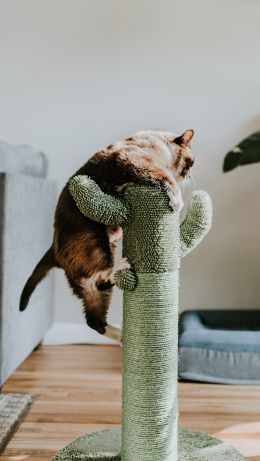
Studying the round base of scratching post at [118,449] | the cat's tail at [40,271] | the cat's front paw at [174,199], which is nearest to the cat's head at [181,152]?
the cat's front paw at [174,199]

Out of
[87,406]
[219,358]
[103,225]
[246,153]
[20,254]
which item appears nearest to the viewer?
[103,225]

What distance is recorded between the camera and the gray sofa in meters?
1.59

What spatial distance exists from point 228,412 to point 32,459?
2.05ft

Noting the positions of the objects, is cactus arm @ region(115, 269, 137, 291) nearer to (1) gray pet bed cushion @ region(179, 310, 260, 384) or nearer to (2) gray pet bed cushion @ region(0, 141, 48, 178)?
(2) gray pet bed cushion @ region(0, 141, 48, 178)

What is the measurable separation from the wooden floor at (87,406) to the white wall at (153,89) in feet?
1.38

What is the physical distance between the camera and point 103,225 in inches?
51.6

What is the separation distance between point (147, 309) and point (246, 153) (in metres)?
1.06

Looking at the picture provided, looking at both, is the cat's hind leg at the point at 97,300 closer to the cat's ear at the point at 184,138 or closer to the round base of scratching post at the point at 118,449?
the round base of scratching post at the point at 118,449

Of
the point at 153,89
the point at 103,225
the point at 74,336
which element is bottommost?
the point at 74,336

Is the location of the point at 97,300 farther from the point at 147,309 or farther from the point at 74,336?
the point at 74,336

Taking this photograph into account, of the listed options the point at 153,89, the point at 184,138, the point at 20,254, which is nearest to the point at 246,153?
the point at 153,89

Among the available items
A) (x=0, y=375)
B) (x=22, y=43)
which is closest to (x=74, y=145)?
(x=22, y=43)

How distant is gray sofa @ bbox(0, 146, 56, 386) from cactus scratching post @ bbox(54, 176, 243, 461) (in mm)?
496

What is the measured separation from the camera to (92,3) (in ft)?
7.66
